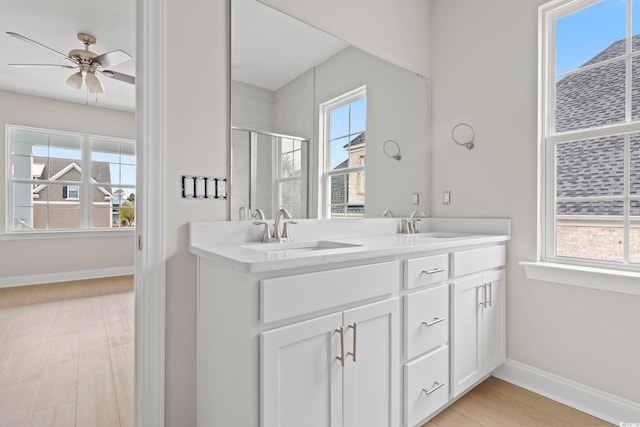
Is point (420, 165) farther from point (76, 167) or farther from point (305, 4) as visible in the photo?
point (76, 167)

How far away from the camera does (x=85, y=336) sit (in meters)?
2.68

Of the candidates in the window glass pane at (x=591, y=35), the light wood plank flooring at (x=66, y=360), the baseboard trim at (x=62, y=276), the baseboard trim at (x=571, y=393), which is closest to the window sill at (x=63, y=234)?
the baseboard trim at (x=62, y=276)

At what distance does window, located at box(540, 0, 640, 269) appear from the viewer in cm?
166

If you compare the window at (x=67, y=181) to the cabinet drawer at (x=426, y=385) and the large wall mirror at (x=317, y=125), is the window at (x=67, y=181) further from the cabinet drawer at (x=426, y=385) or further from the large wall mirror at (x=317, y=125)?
the cabinet drawer at (x=426, y=385)

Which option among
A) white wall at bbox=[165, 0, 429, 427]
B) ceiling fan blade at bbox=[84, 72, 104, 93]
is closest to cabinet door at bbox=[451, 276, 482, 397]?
white wall at bbox=[165, 0, 429, 427]

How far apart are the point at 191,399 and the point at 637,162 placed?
2.45m

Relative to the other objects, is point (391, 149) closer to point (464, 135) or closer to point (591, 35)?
point (464, 135)

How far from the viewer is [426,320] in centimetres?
149

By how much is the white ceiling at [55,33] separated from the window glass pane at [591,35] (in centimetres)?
254

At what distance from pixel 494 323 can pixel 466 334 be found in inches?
13.9

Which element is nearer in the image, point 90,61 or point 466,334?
point 466,334

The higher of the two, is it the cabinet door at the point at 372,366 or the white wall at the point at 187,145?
the white wall at the point at 187,145

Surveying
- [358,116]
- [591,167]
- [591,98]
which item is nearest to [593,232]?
[591,167]

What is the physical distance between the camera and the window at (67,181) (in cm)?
448
